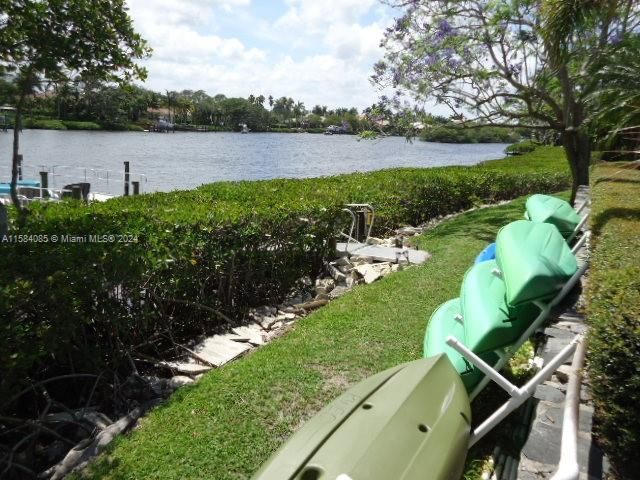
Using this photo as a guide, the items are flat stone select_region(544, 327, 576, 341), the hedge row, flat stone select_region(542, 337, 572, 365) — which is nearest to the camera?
the hedge row

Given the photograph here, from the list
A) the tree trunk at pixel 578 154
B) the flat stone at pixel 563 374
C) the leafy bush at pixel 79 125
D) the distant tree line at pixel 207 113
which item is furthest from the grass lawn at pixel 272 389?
the leafy bush at pixel 79 125

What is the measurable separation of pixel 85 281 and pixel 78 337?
53 centimetres

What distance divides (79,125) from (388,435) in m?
87.1

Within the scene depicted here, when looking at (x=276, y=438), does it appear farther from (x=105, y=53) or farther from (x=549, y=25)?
(x=549, y=25)

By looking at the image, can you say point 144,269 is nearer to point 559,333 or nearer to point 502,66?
point 559,333

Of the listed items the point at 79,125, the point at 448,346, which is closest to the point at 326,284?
the point at 448,346

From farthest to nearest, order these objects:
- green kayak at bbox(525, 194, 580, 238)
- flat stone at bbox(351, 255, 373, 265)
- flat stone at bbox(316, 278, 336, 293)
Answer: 1. flat stone at bbox(351, 255, 373, 265)
2. flat stone at bbox(316, 278, 336, 293)
3. green kayak at bbox(525, 194, 580, 238)

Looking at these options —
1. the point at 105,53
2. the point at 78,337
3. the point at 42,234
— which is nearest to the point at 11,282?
the point at 78,337

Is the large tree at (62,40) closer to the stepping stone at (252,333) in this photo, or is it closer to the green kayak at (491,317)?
the stepping stone at (252,333)

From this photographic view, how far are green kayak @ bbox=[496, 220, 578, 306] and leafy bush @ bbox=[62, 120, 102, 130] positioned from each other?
84550 millimetres

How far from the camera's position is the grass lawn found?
10.7ft

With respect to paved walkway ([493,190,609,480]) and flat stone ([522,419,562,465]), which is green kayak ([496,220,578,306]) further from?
flat stone ([522,419,562,465])

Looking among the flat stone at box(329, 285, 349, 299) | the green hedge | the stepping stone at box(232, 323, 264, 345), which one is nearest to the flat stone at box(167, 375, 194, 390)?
the stepping stone at box(232, 323, 264, 345)

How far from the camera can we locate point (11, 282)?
3412 millimetres
